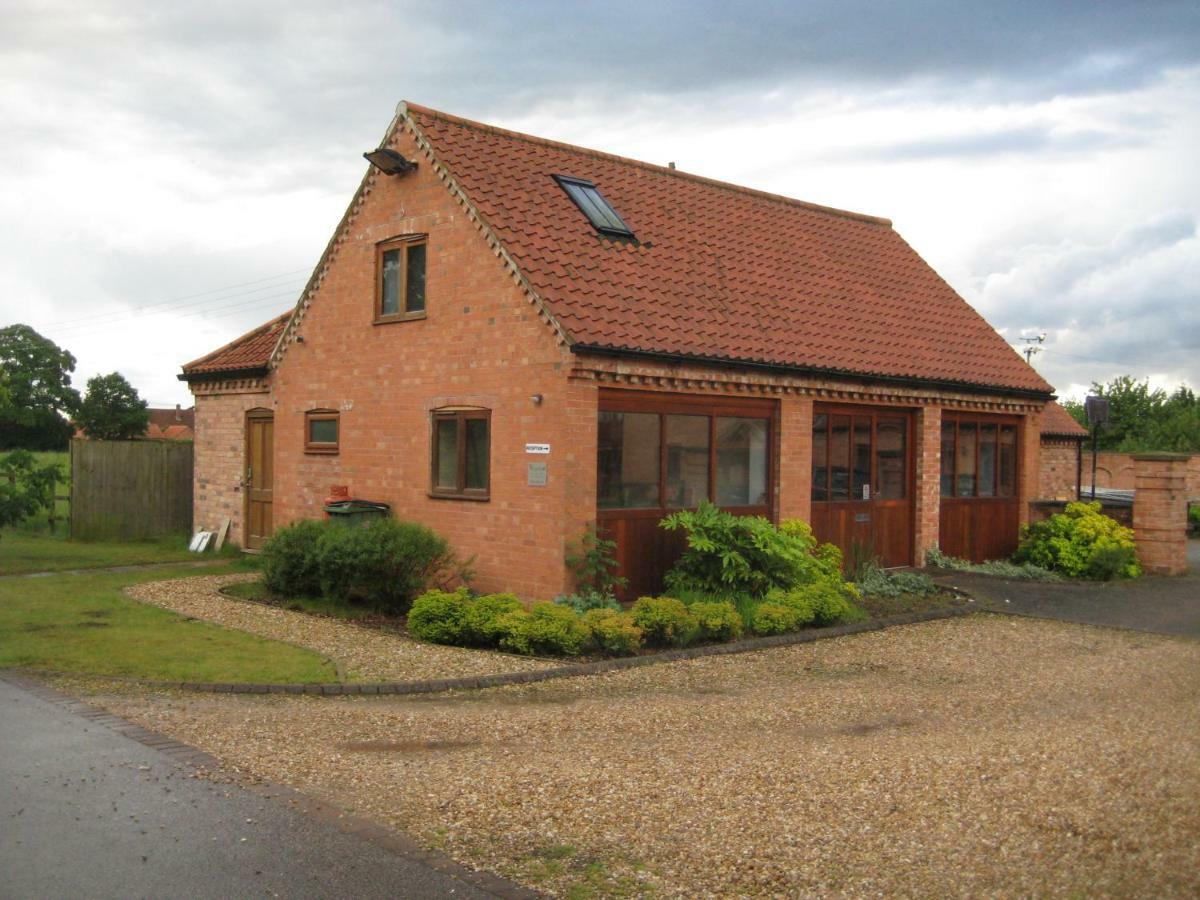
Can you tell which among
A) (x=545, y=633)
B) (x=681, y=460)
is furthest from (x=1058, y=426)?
(x=545, y=633)

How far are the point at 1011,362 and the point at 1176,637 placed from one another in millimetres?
8458

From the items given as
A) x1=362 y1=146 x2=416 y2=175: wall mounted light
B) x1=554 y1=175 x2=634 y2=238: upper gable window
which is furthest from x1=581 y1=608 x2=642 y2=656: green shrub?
x1=362 y1=146 x2=416 y2=175: wall mounted light

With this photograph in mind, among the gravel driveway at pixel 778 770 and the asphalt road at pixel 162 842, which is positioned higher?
the gravel driveway at pixel 778 770

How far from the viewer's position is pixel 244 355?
20.9 meters

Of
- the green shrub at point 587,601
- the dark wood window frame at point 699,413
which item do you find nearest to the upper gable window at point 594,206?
the dark wood window frame at point 699,413

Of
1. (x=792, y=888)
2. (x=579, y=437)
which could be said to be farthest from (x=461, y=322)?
(x=792, y=888)

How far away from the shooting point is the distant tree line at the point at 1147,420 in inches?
1950

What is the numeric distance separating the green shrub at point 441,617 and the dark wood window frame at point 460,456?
87.3 inches

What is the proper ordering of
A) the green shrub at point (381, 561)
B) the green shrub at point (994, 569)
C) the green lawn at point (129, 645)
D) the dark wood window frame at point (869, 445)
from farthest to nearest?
the green shrub at point (994, 569)
the dark wood window frame at point (869, 445)
the green shrub at point (381, 561)
the green lawn at point (129, 645)

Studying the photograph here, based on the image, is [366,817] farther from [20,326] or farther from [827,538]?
[20,326]

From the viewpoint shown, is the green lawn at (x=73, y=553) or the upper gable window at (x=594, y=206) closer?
the upper gable window at (x=594, y=206)

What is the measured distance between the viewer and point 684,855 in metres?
5.77

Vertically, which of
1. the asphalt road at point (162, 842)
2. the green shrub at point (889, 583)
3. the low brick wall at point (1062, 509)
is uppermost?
the low brick wall at point (1062, 509)

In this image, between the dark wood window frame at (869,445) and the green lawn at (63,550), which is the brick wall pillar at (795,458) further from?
the green lawn at (63,550)
